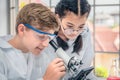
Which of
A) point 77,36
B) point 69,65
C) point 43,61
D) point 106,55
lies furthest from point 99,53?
point 69,65

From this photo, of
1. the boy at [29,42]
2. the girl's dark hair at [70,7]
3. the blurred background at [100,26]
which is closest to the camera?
the boy at [29,42]

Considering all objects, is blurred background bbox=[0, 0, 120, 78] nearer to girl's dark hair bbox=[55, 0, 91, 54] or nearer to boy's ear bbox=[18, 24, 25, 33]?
girl's dark hair bbox=[55, 0, 91, 54]

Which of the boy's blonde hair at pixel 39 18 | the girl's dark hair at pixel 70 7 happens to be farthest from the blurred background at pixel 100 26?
the boy's blonde hair at pixel 39 18

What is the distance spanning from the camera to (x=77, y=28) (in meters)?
1.11

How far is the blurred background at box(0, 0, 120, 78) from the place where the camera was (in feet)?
4.23

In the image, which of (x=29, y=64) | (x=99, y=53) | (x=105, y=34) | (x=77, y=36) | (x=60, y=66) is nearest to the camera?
(x=60, y=66)

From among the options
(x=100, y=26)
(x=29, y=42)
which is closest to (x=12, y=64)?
(x=29, y=42)

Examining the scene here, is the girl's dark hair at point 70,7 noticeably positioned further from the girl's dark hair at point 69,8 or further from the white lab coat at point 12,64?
the white lab coat at point 12,64

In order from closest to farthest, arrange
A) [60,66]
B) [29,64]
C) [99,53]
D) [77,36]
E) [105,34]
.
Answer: [60,66] → [29,64] → [77,36] → [99,53] → [105,34]

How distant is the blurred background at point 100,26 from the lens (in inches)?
50.8

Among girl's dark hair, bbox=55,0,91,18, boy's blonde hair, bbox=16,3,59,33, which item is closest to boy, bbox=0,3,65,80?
boy's blonde hair, bbox=16,3,59,33

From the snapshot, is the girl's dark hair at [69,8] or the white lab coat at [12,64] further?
the girl's dark hair at [69,8]

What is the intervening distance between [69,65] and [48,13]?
215 mm

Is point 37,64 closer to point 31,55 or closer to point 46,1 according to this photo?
point 31,55
